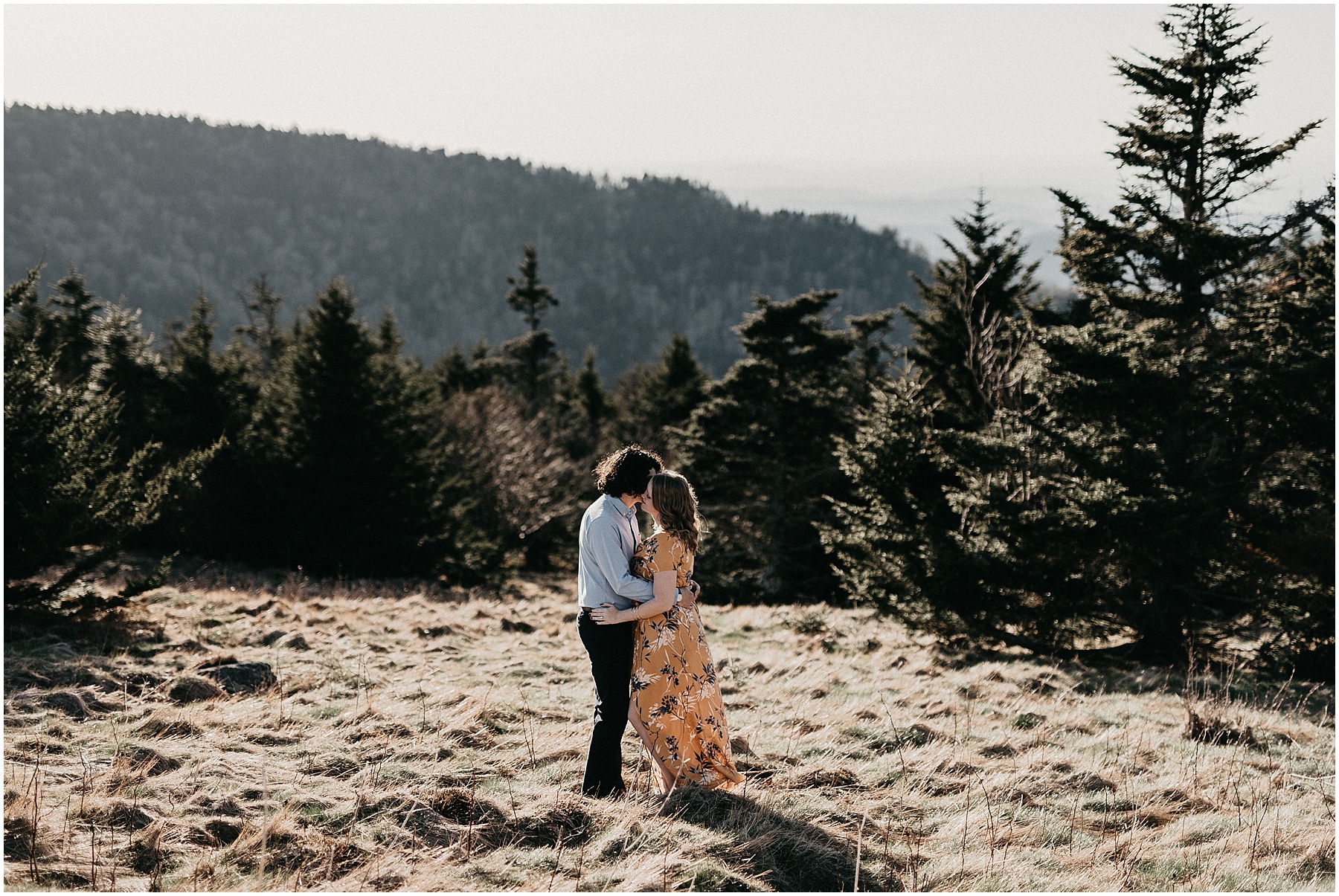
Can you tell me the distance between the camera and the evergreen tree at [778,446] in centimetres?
2300

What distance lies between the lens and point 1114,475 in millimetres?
10672

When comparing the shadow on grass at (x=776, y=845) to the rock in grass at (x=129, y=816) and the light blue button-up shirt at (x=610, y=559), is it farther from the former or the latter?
the rock in grass at (x=129, y=816)

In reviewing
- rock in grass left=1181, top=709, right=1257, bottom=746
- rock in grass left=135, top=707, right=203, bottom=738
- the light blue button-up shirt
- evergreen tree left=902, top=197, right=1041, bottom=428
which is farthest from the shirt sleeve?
evergreen tree left=902, top=197, right=1041, bottom=428

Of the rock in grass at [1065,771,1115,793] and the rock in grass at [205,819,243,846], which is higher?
the rock in grass at [205,819,243,846]

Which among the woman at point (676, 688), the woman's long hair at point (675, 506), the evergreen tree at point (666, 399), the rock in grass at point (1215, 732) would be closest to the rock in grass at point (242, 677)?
the woman at point (676, 688)

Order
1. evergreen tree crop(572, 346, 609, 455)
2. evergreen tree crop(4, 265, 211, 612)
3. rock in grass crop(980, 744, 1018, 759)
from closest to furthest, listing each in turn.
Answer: rock in grass crop(980, 744, 1018, 759)
evergreen tree crop(4, 265, 211, 612)
evergreen tree crop(572, 346, 609, 455)

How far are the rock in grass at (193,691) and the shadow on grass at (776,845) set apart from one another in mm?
4296

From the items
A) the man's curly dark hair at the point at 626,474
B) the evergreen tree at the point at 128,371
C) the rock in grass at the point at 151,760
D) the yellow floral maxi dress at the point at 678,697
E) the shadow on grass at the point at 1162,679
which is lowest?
Answer: the shadow on grass at the point at 1162,679

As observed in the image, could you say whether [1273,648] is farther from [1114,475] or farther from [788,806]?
[788,806]

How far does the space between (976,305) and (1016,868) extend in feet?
56.2

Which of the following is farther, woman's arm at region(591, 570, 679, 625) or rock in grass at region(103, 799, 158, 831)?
woman's arm at region(591, 570, 679, 625)

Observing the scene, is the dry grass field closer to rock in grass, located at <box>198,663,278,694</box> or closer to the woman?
rock in grass, located at <box>198,663,278,694</box>

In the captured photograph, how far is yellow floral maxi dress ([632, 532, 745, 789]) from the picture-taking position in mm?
4863

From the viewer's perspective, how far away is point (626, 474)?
4684mm
